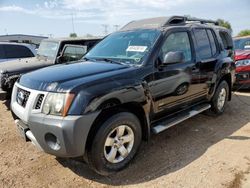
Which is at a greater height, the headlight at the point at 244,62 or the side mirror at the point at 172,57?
the side mirror at the point at 172,57

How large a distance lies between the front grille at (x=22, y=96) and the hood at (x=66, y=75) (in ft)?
0.29

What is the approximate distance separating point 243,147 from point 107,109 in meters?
2.38

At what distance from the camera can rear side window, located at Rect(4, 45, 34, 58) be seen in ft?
29.9

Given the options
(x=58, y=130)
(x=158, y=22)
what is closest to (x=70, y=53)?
(x=158, y=22)

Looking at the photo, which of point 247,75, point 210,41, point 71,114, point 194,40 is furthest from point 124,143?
point 247,75

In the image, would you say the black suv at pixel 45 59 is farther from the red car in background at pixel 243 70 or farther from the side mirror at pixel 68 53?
the red car in background at pixel 243 70

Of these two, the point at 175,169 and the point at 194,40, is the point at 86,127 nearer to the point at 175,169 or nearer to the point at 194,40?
the point at 175,169

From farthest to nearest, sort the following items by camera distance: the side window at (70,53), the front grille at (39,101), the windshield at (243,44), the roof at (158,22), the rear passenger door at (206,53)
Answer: the windshield at (243,44)
the side window at (70,53)
the rear passenger door at (206,53)
the roof at (158,22)
the front grille at (39,101)

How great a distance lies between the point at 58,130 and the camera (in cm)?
299

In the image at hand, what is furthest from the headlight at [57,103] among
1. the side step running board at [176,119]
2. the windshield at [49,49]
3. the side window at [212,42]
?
the windshield at [49,49]

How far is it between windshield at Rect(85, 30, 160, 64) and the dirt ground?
1.43m

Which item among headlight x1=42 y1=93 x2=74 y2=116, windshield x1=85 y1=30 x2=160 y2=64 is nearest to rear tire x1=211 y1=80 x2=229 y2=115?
windshield x1=85 y1=30 x2=160 y2=64

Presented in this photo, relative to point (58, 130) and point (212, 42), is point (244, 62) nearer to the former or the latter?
point (212, 42)

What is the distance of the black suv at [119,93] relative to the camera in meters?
3.06
